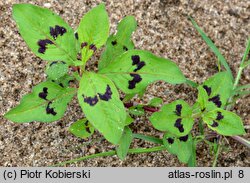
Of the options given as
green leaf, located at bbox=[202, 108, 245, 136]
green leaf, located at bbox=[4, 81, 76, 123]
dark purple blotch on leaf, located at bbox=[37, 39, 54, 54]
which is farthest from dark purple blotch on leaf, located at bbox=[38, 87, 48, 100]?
green leaf, located at bbox=[202, 108, 245, 136]

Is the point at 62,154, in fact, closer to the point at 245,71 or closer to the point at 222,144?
the point at 222,144

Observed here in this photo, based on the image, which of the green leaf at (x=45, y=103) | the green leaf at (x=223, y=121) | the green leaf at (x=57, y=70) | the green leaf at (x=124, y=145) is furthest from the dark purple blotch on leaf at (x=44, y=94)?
the green leaf at (x=223, y=121)

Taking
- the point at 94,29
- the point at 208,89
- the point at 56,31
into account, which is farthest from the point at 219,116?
→ the point at 56,31

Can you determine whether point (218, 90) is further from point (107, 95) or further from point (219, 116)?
point (107, 95)

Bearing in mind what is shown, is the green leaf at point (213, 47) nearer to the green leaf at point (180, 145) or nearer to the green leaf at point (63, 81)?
the green leaf at point (180, 145)

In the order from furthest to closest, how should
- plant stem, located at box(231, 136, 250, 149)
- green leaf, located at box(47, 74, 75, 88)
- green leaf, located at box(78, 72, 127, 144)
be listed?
1. plant stem, located at box(231, 136, 250, 149)
2. green leaf, located at box(47, 74, 75, 88)
3. green leaf, located at box(78, 72, 127, 144)

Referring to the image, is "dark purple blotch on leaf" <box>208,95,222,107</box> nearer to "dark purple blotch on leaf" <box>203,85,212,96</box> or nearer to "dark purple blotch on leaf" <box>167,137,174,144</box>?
"dark purple blotch on leaf" <box>203,85,212,96</box>
